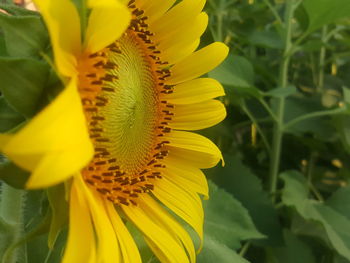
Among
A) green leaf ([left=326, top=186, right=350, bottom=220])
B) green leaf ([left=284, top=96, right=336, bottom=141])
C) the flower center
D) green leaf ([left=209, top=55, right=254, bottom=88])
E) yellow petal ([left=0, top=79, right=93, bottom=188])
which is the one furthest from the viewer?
green leaf ([left=284, top=96, right=336, bottom=141])

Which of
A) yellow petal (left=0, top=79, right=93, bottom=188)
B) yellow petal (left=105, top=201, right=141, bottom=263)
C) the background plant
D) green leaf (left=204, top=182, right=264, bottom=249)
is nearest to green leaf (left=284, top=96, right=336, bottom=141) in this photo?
the background plant

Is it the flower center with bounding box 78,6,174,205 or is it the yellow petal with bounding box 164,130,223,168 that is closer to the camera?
the flower center with bounding box 78,6,174,205

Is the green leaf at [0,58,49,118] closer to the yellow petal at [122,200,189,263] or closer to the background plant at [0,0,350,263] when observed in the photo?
the background plant at [0,0,350,263]

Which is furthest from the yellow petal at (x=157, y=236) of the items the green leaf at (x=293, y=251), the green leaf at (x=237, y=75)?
the green leaf at (x=293, y=251)

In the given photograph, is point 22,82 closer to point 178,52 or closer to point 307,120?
point 178,52

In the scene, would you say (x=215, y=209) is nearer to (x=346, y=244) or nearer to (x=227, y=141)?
(x=346, y=244)

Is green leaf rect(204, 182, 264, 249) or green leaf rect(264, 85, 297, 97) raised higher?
green leaf rect(264, 85, 297, 97)
